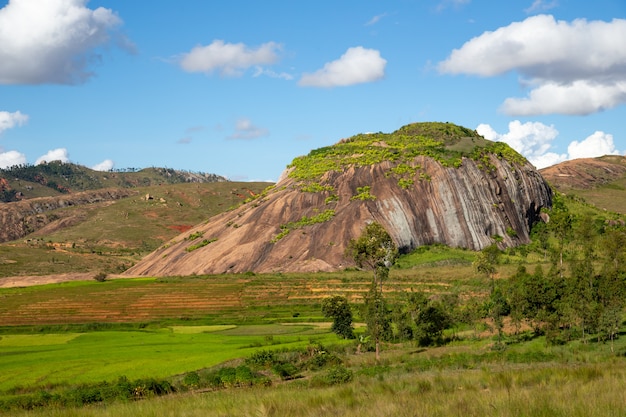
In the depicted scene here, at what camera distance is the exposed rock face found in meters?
109

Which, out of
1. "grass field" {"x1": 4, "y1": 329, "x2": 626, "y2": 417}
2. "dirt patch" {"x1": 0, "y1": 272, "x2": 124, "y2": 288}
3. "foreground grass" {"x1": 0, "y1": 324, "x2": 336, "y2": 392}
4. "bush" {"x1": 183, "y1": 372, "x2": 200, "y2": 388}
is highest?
"grass field" {"x1": 4, "y1": 329, "x2": 626, "y2": 417}

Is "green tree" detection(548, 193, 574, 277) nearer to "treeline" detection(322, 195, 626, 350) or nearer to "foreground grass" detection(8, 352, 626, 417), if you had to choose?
"treeline" detection(322, 195, 626, 350)

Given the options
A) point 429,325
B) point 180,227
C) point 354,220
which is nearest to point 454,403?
point 429,325

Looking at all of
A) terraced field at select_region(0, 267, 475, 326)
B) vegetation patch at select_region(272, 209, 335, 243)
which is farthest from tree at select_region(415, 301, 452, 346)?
vegetation patch at select_region(272, 209, 335, 243)

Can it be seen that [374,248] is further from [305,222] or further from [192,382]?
[305,222]

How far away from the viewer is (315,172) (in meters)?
130

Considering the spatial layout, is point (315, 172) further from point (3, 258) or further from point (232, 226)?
point (3, 258)

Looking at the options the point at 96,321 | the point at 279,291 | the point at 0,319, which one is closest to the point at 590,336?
the point at 279,291

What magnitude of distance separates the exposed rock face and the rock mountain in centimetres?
21

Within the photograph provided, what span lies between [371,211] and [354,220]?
4.46 metres

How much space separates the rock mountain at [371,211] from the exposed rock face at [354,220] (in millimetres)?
206

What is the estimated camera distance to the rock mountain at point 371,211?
10962 cm

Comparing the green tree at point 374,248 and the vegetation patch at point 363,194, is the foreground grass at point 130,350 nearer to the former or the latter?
the green tree at point 374,248

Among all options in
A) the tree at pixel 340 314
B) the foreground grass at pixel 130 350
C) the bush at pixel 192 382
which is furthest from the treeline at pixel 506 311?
the bush at pixel 192 382
